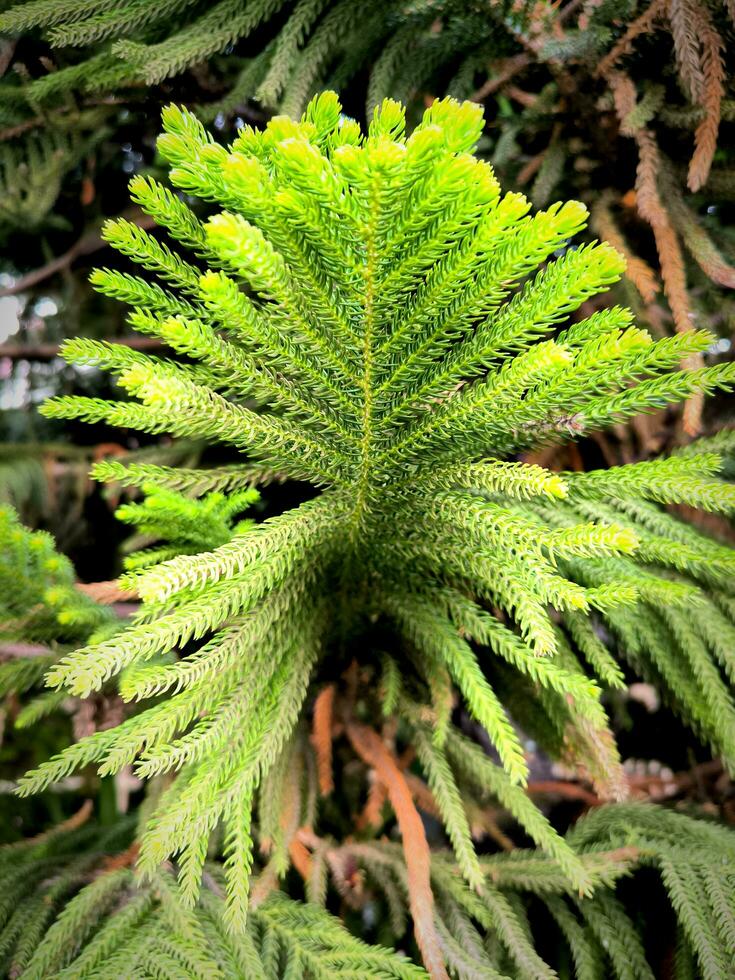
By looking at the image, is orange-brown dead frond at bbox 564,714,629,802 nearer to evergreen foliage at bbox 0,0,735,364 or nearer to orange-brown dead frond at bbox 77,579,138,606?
evergreen foliage at bbox 0,0,735,364

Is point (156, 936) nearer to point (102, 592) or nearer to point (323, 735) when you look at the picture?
point (323, 735)

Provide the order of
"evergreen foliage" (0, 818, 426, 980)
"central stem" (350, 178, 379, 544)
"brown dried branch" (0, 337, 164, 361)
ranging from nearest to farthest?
"central stem" (350, 178, 379, 544), "evergreen foliage" (0, 818, 426, 980), "brown dried branch" (0, 337, 164, 361)

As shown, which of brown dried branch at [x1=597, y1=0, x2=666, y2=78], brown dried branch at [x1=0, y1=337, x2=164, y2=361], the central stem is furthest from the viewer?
brown dried branch at [x1=0, y1=337, x2=164, y2=361]

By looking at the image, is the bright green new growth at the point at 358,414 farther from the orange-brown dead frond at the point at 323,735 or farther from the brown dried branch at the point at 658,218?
the brown dried branch at the point at 658,218

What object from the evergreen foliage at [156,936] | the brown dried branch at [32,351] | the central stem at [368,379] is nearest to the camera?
the central stem at [368,379]

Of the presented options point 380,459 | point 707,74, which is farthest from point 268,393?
point 707,74

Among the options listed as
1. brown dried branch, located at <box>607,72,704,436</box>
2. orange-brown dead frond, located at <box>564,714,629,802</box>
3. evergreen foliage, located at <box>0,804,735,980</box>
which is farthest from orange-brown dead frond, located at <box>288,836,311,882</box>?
brown dried branch, located at <box>607,72,704,436</box>

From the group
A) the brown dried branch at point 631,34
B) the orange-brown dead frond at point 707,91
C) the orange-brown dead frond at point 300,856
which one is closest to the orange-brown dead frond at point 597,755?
the orange-brown dead frond at point 300,856
